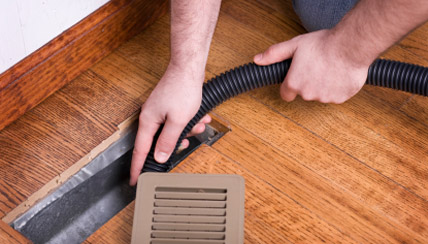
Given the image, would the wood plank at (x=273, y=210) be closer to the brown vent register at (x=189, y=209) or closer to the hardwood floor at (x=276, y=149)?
the hardwood floor at (x=276, y=149)

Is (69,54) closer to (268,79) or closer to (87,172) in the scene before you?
(87,172)

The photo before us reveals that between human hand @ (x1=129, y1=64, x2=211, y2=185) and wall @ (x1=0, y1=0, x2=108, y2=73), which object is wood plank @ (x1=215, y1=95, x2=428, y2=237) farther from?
wall @ (x1=0, y1=0, x2=108, y2=73)

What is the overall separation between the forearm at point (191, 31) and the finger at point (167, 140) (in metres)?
0.15

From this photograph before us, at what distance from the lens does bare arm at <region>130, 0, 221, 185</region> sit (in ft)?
4.15

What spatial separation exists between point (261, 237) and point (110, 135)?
19.2 inches

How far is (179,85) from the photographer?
1.28m

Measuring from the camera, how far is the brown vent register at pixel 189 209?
1.06m

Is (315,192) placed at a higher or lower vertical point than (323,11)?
lower

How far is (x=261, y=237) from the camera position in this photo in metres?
1.21

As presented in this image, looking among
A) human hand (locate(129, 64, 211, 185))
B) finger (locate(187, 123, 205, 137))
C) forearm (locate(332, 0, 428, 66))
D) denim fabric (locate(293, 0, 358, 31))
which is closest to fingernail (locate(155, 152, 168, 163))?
human hand (locate(129, 64, 211, 185))

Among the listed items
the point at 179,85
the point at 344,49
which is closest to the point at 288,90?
the point at 344,49

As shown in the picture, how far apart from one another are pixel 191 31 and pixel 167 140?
28 cm

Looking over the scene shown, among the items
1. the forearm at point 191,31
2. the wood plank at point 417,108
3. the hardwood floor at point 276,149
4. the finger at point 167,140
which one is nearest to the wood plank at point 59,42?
the hardwood floor at point 276,149

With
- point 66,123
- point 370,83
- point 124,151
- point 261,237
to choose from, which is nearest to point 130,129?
point 124,151
